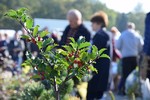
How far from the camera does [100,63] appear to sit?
18.9 feet

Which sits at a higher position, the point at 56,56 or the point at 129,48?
the point at 56,56

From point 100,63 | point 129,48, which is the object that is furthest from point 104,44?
point 129,48

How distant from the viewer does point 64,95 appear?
255cm

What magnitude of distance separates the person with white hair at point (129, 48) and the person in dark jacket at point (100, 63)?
2.91 meters

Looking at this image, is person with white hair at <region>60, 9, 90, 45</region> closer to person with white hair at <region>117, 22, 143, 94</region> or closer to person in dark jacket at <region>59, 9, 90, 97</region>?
person in dark jacket at <region>59, 9, 90, 97</region>

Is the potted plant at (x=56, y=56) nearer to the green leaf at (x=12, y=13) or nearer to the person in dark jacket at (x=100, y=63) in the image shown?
the green leaf at (x=12, y=13)

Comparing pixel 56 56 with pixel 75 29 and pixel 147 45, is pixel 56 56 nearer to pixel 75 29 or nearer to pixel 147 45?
pixel 147 45

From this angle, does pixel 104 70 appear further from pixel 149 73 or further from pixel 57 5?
pixel 57 5

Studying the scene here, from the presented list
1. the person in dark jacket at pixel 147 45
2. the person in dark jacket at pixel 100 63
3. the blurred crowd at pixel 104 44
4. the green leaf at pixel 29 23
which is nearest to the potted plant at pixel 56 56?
the green leaf at pixel 29 23

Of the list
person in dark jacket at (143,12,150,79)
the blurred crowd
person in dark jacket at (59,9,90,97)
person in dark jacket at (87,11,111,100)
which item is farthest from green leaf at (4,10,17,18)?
person in dark jacket at (59,9,90,97)

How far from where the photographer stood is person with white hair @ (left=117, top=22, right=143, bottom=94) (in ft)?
29.0

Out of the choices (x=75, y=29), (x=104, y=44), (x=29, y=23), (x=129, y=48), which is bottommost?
(x=129, y=48)

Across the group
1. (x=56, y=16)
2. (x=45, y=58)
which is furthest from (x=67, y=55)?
(x=56, y=16)

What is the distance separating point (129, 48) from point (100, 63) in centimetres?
325
